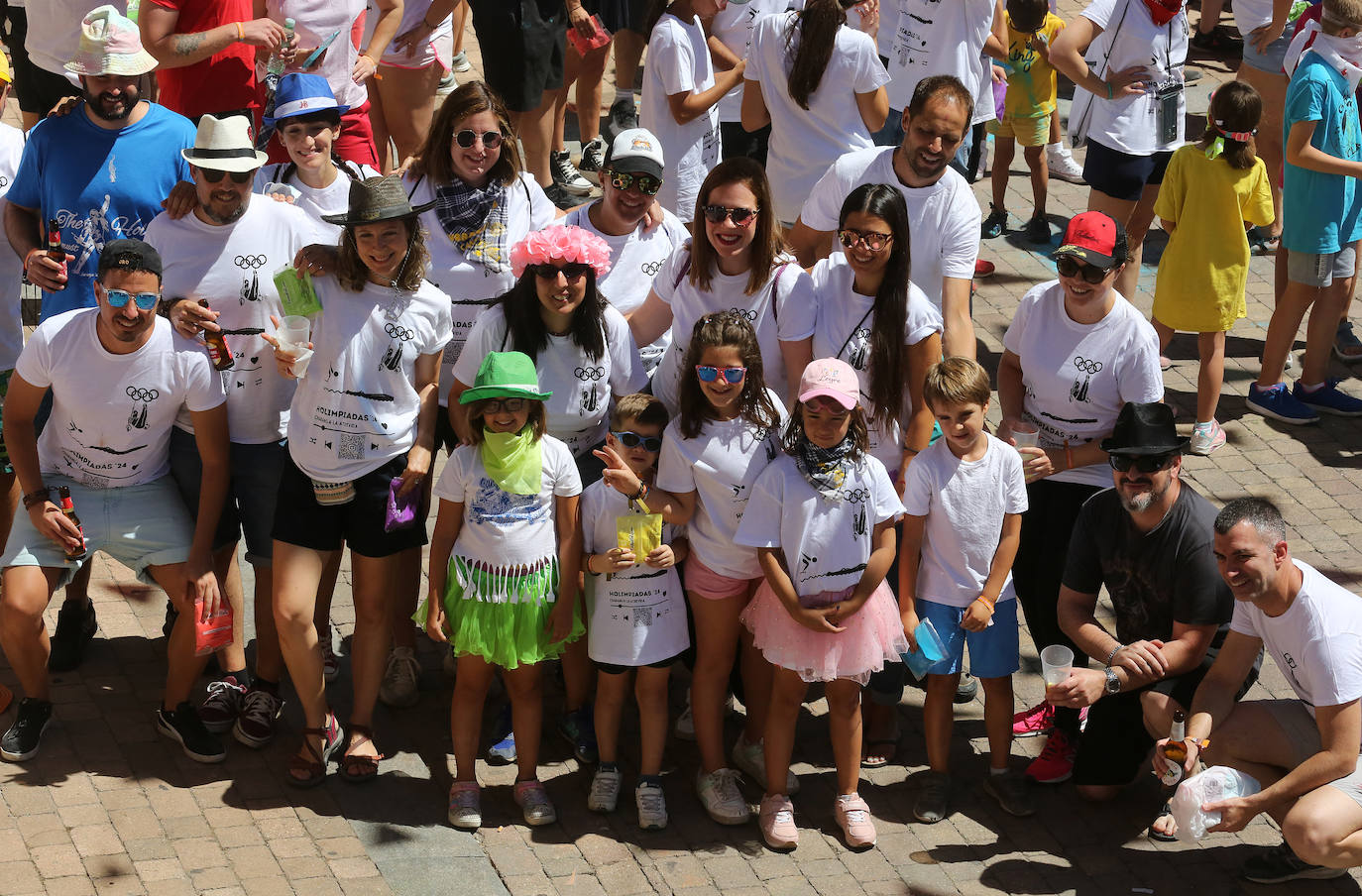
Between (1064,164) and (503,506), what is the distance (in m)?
6.38

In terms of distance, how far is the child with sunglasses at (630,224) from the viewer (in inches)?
230

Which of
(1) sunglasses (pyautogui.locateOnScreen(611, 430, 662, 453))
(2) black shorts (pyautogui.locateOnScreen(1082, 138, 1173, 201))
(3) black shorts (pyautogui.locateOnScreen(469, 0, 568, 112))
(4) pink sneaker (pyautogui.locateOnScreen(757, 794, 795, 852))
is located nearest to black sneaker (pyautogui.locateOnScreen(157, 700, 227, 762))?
(1) sunglasses (pyautogui.locateOnScreen(611, 430, 662, 453))

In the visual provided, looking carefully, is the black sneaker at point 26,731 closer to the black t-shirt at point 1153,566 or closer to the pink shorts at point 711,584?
the pink shorts at point 711,584

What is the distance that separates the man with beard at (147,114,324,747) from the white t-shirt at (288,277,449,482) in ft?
0.74

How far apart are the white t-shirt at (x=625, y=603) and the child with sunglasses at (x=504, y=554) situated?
0.23 ft

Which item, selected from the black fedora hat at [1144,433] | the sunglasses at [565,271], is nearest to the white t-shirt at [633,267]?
the sunglasses at [565,271]

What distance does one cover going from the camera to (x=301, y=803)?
5473 millimetres

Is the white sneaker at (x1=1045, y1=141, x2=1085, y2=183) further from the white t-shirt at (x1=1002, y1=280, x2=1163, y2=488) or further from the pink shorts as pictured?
the pink shorts

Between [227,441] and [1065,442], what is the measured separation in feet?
9.75

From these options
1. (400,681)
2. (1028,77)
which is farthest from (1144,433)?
(1028,77)

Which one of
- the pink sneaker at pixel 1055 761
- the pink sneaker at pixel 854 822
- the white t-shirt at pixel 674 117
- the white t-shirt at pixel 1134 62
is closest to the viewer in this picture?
the pink sneaker at pixel 854 822

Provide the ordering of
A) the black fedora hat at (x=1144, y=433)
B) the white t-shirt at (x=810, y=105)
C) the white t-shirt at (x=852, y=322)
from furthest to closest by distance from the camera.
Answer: the white t-shirt at (x=810, y=105), the white t-shirt at (x=852, y=322), the black fedora hat at (x=1144, y=433)

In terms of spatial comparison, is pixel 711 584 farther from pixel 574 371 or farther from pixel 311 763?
pixel 311 763

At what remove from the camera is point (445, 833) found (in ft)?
17.7
